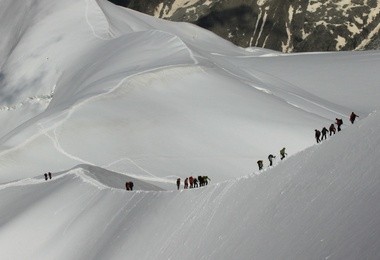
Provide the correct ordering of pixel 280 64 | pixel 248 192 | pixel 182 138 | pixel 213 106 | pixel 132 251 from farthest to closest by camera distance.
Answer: pixel 280 64, pixel 213 106, pixel 182 138, pixel 132 251, pixel 248 192

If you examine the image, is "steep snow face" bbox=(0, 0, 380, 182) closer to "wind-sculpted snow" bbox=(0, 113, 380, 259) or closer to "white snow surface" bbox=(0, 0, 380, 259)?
"white snow surface" bbox=(0, 0, 380, 259)

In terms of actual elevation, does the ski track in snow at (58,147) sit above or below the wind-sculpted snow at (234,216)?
below

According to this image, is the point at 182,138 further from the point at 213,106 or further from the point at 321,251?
the point at 321,251

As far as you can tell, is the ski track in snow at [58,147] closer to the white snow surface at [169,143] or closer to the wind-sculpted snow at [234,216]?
the white snow surface at [169,143]

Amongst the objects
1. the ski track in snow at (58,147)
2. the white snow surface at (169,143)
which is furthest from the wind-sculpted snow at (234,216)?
the ski track in snow at (58,147)

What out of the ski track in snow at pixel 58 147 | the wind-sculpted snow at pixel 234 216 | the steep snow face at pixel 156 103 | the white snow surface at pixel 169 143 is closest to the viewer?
the wind-sculpted snow at pixel 234 216

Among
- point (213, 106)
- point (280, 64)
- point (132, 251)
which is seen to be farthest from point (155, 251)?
point (280, 64)

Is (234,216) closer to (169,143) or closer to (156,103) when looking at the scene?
(169,143)
